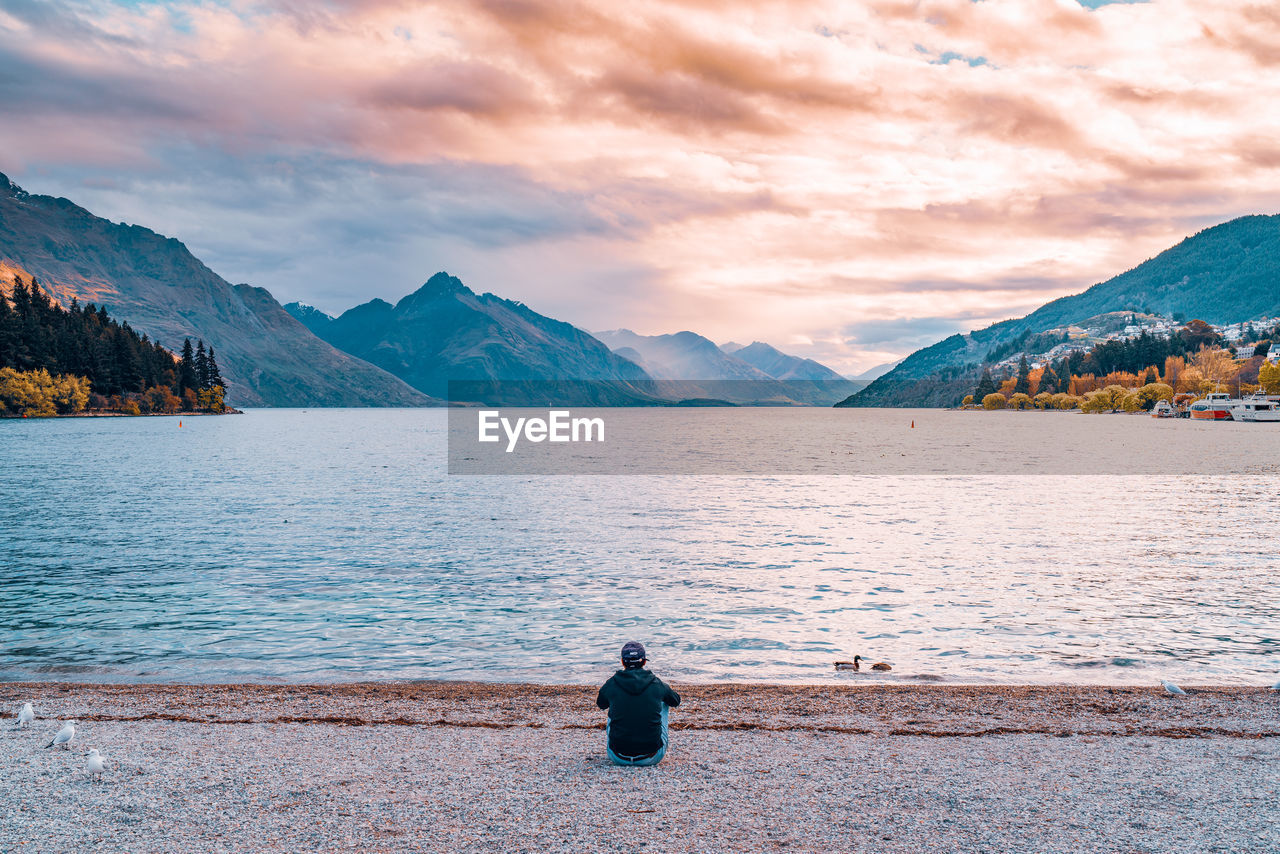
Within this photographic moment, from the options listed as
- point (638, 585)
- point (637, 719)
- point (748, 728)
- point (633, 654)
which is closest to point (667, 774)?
point (637, 719)

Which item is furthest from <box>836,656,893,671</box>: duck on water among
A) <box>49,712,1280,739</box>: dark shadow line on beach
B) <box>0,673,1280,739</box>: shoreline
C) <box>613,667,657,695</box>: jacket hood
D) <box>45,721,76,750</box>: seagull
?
<box>45,721,76,750</box>: seagull

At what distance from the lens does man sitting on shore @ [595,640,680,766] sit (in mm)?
12492

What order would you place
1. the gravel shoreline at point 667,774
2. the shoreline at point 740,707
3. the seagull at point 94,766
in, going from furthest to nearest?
the shoreline at point 740,707, the seagull at point 94,766, the gravel shoreline at point 667,774

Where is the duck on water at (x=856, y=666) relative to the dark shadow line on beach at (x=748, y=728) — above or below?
below

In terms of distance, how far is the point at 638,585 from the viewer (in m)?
31.8

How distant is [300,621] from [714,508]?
37454mm

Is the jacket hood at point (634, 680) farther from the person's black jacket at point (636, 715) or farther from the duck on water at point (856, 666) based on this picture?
the duck on water at point (856, 666)

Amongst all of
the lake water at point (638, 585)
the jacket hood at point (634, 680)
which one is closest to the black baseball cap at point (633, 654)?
the jacket hood at point (634, 680)

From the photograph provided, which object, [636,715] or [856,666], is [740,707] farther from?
[856,666]

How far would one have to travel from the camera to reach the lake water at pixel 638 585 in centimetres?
2133

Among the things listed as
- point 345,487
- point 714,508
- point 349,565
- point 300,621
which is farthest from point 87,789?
point 345,487

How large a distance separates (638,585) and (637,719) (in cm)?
1941

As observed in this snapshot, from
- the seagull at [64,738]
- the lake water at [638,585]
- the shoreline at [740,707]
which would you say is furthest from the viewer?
the lake water at [638,585]

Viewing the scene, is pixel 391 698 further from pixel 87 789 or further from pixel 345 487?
pixel 345 487
